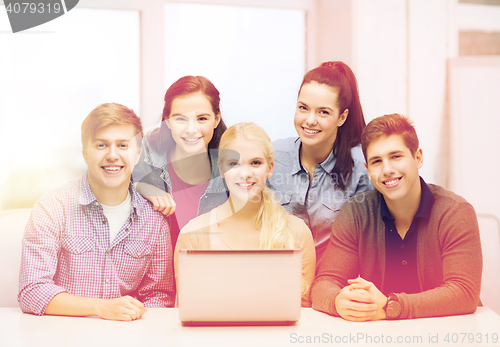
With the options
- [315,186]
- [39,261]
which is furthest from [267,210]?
[39,261]

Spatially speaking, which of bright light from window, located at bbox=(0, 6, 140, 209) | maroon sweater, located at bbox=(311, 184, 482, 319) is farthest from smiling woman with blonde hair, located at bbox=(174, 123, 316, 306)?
bright light from window, located at bbox=(0, 6, 140, 209)

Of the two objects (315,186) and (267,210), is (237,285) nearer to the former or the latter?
(267,210)

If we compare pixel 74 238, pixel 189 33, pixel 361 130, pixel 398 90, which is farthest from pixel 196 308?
pixel 398 90

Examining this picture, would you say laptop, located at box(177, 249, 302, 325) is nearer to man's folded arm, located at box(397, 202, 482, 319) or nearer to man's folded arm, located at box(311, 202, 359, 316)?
man's folded arm, located at box(311, 202, 359, 316)

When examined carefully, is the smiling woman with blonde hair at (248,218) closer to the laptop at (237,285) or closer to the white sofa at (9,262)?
the laptop at (237,285)

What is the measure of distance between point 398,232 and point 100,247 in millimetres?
1063

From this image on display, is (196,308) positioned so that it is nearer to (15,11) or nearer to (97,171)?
(97,171)

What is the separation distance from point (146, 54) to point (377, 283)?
1.35 meters

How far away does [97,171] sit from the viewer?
5.28 ft

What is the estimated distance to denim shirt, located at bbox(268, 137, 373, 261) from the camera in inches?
68.4

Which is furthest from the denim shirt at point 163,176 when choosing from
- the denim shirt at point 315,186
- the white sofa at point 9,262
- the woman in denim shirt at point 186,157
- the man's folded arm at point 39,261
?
the white sofa at point 9,262

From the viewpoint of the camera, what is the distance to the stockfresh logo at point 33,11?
1929 mm

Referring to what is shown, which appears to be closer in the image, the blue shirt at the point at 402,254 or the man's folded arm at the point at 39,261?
the man's folded arm at the point at 39,261

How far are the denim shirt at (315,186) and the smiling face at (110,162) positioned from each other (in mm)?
550
